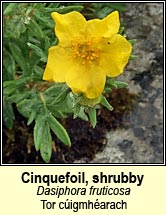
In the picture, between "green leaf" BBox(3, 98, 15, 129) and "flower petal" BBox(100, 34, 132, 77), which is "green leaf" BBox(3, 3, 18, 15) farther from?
"flower petal" BBox(100, 34, 132, 77)

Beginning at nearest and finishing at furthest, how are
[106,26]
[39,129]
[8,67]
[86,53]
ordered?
[106,26], [86,53], [39,129], [8,67]

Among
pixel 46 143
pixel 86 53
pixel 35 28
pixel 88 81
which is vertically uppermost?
pixel 35 28

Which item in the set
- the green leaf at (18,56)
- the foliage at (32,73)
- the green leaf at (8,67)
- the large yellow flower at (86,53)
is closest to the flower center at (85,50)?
the large yellow flower at (86,53)

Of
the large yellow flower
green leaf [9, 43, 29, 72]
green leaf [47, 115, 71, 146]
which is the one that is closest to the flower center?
the large yellow flower

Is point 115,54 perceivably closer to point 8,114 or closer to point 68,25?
point 68,25

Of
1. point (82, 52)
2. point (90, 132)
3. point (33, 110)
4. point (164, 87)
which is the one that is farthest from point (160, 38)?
point (82, 52)

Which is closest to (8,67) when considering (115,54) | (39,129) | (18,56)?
(18,56)
